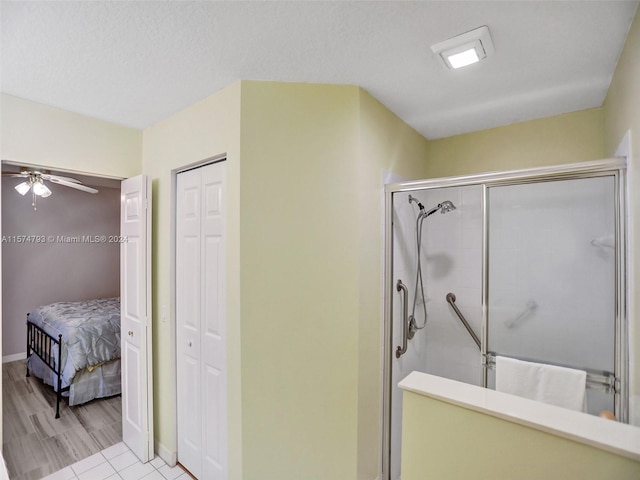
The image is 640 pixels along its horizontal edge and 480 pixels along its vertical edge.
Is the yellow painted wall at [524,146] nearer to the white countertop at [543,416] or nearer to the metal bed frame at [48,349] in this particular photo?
the white countertop at [543,416]

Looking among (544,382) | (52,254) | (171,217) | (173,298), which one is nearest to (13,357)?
(52,254)

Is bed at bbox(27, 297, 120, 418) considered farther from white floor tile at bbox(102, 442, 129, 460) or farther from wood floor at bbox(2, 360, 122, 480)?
white floor tile at bbox(102, 442, 129, 460)

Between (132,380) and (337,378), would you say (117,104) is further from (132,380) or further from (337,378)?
(337,378)

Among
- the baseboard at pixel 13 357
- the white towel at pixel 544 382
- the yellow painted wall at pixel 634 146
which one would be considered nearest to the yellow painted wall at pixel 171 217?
the white towel at pixel 544 382

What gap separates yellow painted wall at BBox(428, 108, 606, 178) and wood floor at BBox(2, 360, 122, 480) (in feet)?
12.0

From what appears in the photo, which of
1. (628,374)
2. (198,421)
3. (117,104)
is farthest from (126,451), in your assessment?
(628,374)

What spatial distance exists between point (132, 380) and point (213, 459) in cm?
96

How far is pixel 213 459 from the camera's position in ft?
6.50

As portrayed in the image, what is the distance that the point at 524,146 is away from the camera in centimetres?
236

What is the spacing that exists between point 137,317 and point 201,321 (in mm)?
690

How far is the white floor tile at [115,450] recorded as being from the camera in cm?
234

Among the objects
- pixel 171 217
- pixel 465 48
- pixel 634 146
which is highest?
pixel 465 48

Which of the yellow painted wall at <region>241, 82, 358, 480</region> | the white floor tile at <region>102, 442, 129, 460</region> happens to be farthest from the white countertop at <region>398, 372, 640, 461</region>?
the white floor tile at <region>102, 442, 129, 460</region>

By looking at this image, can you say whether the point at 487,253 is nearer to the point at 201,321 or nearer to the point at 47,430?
the point at 201,321
